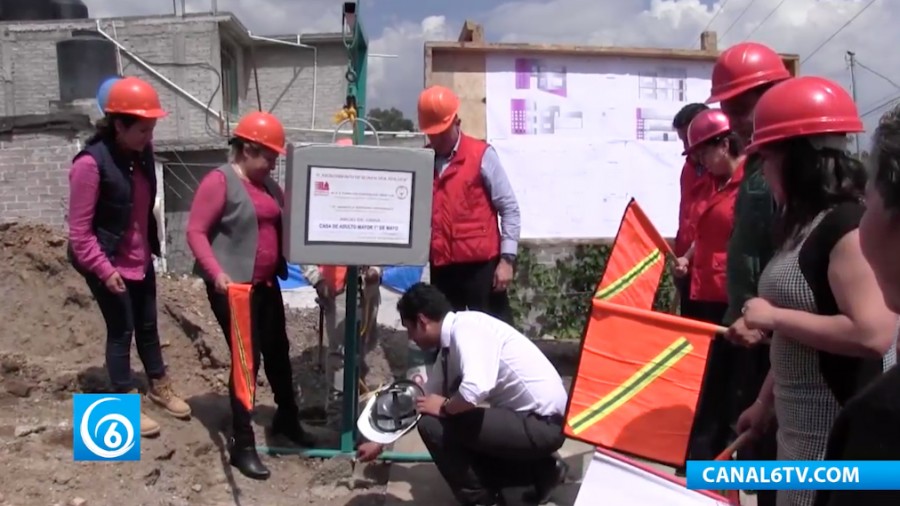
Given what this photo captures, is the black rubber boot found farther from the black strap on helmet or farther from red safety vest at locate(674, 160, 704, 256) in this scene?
red safety vest at locate(674, 160, 704, 256)

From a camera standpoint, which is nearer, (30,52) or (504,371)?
(504,371)

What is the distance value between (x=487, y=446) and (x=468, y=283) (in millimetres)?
1081

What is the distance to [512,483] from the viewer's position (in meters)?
4.11

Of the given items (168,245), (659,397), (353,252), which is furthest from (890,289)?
(168,245)

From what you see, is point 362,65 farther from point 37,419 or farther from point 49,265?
point 49,265

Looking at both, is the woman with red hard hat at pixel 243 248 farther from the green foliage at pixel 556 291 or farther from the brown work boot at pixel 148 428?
the green foliage at pixel 556 291

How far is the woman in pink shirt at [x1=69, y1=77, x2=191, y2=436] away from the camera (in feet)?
14.5

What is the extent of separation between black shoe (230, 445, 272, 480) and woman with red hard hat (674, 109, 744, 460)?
2.12 meters

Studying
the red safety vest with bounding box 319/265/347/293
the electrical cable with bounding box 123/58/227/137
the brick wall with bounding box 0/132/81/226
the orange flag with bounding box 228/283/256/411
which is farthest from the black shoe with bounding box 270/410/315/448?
the electrical cable with bounding box 123/58/227/137

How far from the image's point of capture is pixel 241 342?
4281 mm

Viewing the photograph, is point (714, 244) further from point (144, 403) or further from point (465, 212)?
point (144, 403)

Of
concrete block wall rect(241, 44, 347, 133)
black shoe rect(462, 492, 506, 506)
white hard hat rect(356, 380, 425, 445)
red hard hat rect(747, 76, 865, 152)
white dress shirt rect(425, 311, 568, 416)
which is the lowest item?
black shoe rect(462, 492, 506, 506)

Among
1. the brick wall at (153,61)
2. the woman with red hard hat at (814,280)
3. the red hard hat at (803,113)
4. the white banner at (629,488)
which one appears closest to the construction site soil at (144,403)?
the white banner at (629,488)

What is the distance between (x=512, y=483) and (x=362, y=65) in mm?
2297
